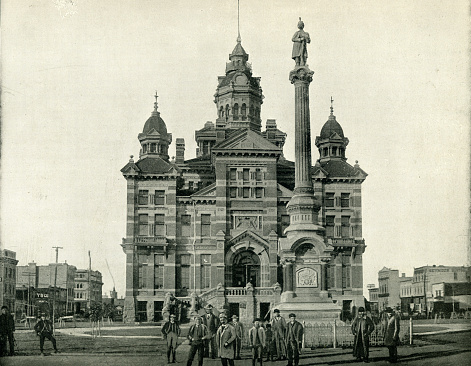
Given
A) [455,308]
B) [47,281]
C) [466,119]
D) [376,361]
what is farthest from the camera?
[47,281]

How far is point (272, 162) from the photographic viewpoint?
5359 cm

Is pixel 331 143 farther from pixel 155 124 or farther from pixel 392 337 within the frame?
pixel 392 337

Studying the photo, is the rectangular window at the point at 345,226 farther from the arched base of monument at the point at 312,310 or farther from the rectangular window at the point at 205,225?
the arched base of monument at the point at 312,310

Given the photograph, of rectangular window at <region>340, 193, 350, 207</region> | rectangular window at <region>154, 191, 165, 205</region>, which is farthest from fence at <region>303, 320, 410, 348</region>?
rectangular window at <region>154, 191, 165, 205</region>

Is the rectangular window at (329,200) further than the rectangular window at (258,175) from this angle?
Yes

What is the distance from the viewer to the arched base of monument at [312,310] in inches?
1142

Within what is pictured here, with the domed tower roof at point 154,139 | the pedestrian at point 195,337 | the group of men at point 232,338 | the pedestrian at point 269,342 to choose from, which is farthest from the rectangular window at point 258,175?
the pedestrian at point 195,337

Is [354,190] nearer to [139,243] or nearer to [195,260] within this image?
[195,260]

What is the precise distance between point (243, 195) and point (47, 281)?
53.0 m

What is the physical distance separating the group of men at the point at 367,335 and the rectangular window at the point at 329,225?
31.6m

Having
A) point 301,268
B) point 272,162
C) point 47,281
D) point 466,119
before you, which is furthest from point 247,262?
point 47,281

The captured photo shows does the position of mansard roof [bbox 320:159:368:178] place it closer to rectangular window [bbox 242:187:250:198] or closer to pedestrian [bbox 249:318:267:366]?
rectangular window [bbox 242:187:250:198]

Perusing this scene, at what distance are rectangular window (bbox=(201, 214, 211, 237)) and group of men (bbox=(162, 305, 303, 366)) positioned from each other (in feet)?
95.3

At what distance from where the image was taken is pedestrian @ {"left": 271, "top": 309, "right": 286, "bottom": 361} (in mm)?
22703
